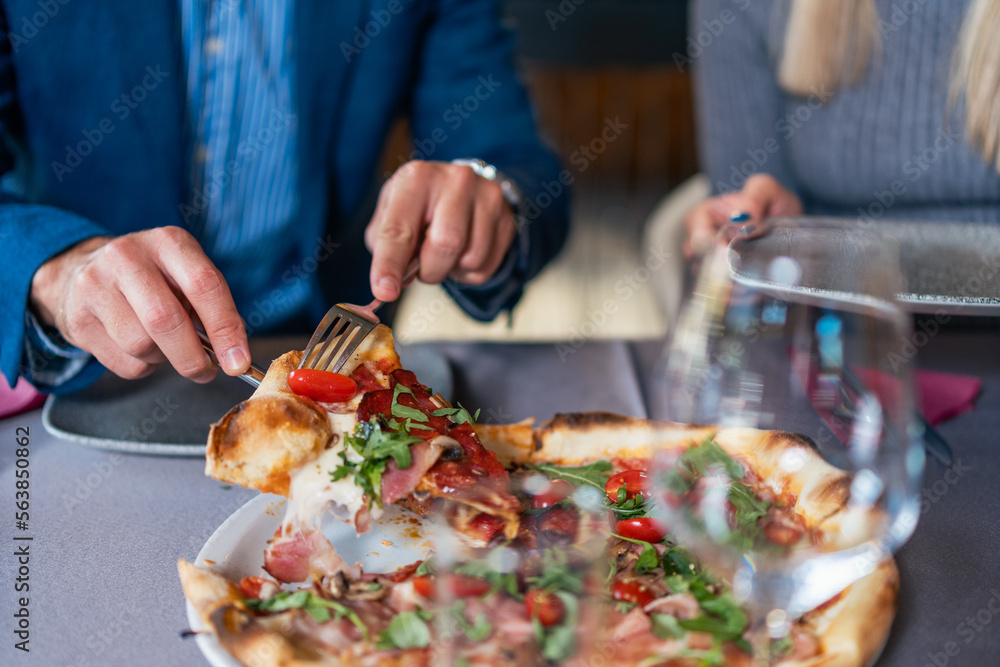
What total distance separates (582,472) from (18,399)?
0.90 m

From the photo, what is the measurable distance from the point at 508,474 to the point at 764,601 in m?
0.44

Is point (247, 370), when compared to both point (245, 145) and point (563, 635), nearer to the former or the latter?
point (563, 635)

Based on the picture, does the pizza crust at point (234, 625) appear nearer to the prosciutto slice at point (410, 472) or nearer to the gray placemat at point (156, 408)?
the prosciutto slice at point (410, 472)

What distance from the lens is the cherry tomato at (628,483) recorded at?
86 centimetres

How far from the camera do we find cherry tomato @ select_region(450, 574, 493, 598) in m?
0.52

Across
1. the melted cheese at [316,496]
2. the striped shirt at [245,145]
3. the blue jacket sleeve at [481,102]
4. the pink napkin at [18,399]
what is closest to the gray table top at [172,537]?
the pink napkin at [18,399]

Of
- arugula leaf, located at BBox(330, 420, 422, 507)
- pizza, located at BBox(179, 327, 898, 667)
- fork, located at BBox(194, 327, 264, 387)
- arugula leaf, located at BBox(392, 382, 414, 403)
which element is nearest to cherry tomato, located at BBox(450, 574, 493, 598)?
pizza, located at BBox(179, 327, 898, 667)

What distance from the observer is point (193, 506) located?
0.93 metres

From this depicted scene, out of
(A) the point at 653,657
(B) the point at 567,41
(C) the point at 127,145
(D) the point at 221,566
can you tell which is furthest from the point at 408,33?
(B) the point at 567,41

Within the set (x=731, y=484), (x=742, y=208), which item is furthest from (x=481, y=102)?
(x=731, y=484)

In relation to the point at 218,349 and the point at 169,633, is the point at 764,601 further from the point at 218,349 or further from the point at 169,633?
the point at 218,349

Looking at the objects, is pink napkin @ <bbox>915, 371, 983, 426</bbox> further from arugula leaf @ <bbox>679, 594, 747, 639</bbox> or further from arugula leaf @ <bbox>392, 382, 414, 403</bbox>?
arugula leaf @ <bbox>392, 382, 414, 403</bbox>

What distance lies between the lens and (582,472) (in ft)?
3.02

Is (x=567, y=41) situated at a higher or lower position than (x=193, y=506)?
higher
